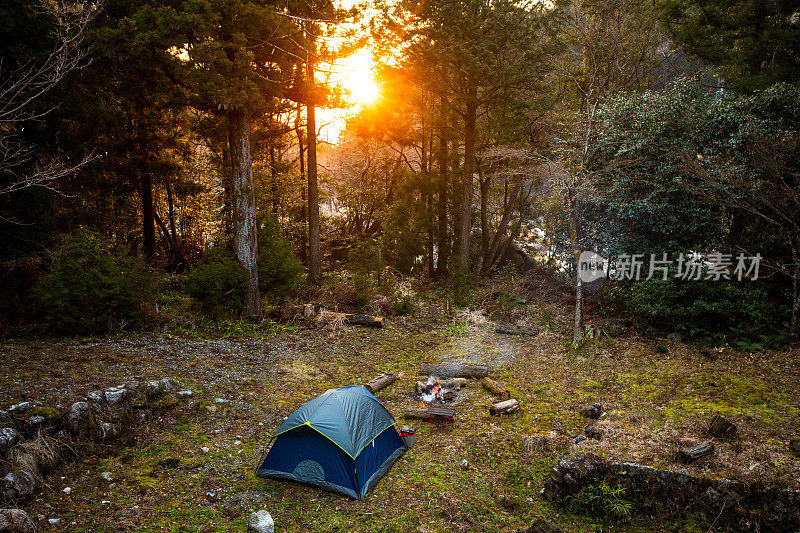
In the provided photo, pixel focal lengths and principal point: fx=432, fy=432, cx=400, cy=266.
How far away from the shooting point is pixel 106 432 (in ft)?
22.1

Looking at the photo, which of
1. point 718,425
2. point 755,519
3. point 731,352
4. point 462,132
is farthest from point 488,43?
point 755,519

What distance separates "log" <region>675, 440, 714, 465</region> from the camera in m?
6.07

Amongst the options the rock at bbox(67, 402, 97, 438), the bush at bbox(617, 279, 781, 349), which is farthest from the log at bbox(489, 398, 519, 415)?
the rock at bbox(67, 402, 97, 438)

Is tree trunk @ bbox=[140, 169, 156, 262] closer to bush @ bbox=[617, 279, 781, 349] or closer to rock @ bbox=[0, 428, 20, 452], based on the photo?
rock @ bbox=[0, 428, 20, 452]

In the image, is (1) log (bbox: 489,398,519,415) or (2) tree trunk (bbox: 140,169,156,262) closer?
(1) log (bbox: 489,398,519,415)

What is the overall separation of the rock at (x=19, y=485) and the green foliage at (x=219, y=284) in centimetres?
751

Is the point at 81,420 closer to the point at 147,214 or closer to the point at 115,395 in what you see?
the point at 115,395

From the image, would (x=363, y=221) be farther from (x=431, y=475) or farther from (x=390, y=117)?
(x=431, y=475)

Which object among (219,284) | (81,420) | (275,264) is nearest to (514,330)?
(275,264)

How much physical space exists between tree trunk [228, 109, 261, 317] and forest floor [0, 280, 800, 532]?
181 centimetres

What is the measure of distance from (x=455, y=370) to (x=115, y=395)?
718 cm

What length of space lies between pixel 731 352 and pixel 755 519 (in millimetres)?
6691

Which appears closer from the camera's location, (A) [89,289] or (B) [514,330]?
(A) [89,289]

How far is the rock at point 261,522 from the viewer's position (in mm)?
5332
